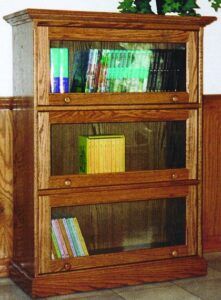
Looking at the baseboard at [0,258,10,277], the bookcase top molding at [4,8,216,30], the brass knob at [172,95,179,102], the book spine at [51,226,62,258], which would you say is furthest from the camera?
the baseboard at [0,258,10,277]

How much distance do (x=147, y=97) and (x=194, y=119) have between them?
297 mm

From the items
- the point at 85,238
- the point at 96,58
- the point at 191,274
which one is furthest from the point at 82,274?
the point at 96,58

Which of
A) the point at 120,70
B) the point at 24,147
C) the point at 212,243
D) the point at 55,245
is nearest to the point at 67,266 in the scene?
the point at 55,245

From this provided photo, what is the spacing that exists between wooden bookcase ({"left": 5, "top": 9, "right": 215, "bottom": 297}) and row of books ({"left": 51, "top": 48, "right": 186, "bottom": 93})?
11 mm

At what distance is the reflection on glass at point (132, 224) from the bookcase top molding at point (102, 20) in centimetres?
93

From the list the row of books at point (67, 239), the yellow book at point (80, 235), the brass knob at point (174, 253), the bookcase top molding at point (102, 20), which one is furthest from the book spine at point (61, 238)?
the bookcase top molding at point (102, 20)

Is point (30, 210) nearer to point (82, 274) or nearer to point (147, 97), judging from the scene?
point (82, 274)

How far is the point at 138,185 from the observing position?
3.34 metres

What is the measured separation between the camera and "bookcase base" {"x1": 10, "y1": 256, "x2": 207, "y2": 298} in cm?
317

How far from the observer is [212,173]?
3.98 meters

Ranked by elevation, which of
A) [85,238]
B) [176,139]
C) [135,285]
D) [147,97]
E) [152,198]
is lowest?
[135,285]

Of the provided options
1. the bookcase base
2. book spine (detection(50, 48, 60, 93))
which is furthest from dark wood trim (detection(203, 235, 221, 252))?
book spine (detection(50, 48, 60, 93))

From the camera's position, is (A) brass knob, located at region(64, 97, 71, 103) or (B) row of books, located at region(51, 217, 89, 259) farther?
(B) row of books, located at region(51, 217, 89, 259)

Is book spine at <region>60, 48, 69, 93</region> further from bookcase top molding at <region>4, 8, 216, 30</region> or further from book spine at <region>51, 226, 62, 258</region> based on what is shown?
book spine at <region>51, 226, 62, 258</region>
